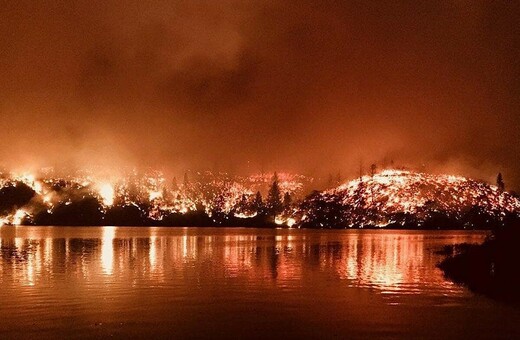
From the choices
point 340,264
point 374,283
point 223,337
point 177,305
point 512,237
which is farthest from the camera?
point 340,264

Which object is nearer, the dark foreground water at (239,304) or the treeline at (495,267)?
the dark foreground water at (239,304)

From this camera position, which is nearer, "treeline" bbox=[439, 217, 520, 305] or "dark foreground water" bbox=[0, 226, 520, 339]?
"dark foreground water" bbox=[0, 226, 520, 339]

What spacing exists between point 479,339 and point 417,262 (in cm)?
4155

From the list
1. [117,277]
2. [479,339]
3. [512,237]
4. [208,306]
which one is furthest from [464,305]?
[117,277]

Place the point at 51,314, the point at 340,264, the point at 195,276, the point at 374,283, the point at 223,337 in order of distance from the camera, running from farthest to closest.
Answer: the point at 340,264
the point at 195,276
the point at 374,283
the point at 51,314
the point at 223,337

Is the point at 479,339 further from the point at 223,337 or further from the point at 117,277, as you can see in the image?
the point at 117,277

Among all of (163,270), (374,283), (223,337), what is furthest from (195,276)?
(223,337)

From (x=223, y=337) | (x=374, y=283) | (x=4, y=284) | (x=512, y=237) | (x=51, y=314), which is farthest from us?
(x=512, y=237)

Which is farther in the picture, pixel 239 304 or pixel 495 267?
pixel 495 267

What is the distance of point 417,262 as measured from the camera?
6650 cm

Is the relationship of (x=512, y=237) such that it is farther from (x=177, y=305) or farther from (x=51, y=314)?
(x=51, y=314)

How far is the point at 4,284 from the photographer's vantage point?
41531mm

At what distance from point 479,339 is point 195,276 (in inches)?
1091

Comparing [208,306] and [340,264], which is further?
[340,264]
